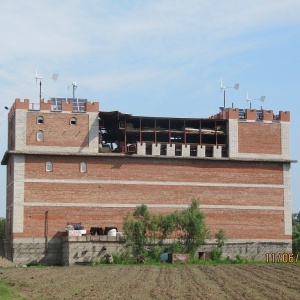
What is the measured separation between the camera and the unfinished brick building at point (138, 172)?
60.7 metres

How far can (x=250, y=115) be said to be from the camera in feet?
217

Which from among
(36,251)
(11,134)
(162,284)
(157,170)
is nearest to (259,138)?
(157,170)

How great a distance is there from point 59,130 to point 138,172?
7215mm

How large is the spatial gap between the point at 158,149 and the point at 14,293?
32.7 m

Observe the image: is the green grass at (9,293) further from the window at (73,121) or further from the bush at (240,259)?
the window at (73,121)

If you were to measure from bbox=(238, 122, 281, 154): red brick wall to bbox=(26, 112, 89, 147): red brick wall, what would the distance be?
13297 millimetres

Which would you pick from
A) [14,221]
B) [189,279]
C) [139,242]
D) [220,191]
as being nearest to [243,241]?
[220,191]

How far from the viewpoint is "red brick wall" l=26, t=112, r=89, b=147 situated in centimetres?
6138

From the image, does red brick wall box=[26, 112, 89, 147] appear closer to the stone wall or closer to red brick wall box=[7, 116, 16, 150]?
red brick wall box=[7, 116, 16, 150]

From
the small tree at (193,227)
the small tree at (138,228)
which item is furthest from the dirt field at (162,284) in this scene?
the small tree at (193,227)

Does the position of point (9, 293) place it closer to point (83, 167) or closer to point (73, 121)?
point (83, 167)

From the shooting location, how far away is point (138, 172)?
207ft

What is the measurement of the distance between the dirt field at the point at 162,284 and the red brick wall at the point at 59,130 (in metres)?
16.8
